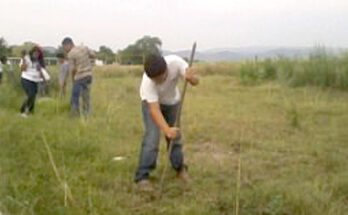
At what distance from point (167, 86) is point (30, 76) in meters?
4.43

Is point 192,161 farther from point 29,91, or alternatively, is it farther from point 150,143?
point 29,91

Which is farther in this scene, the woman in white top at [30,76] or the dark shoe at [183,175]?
the woman in white top at [30,76]

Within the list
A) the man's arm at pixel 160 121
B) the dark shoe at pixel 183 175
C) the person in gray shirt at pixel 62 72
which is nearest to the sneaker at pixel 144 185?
the dark shoe at pixel 183 175

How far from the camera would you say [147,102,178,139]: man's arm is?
13.4 ft

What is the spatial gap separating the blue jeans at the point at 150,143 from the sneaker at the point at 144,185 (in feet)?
0.14

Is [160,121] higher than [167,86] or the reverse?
the reverse

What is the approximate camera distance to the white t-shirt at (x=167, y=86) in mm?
4242

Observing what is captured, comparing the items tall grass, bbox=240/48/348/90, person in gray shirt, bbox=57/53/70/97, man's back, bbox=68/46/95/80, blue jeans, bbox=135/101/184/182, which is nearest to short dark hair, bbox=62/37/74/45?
man's back, bbox=68/46/95/80

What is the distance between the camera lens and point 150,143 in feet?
14.8

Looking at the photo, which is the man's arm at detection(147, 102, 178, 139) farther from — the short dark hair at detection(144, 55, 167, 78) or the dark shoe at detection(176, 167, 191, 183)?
the dark shoe at detection(176, 167, 191, 183)

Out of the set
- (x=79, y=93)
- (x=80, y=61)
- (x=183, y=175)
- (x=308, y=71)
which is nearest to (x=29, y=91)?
(x=79, y=93)

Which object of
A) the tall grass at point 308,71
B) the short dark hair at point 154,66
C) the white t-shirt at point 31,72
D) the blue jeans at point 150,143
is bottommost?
the tall grass at point 308,71

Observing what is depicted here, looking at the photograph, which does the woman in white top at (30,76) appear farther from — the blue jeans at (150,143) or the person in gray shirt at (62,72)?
the blue jeans at (150,143)

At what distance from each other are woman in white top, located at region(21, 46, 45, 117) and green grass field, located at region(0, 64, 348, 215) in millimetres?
268
